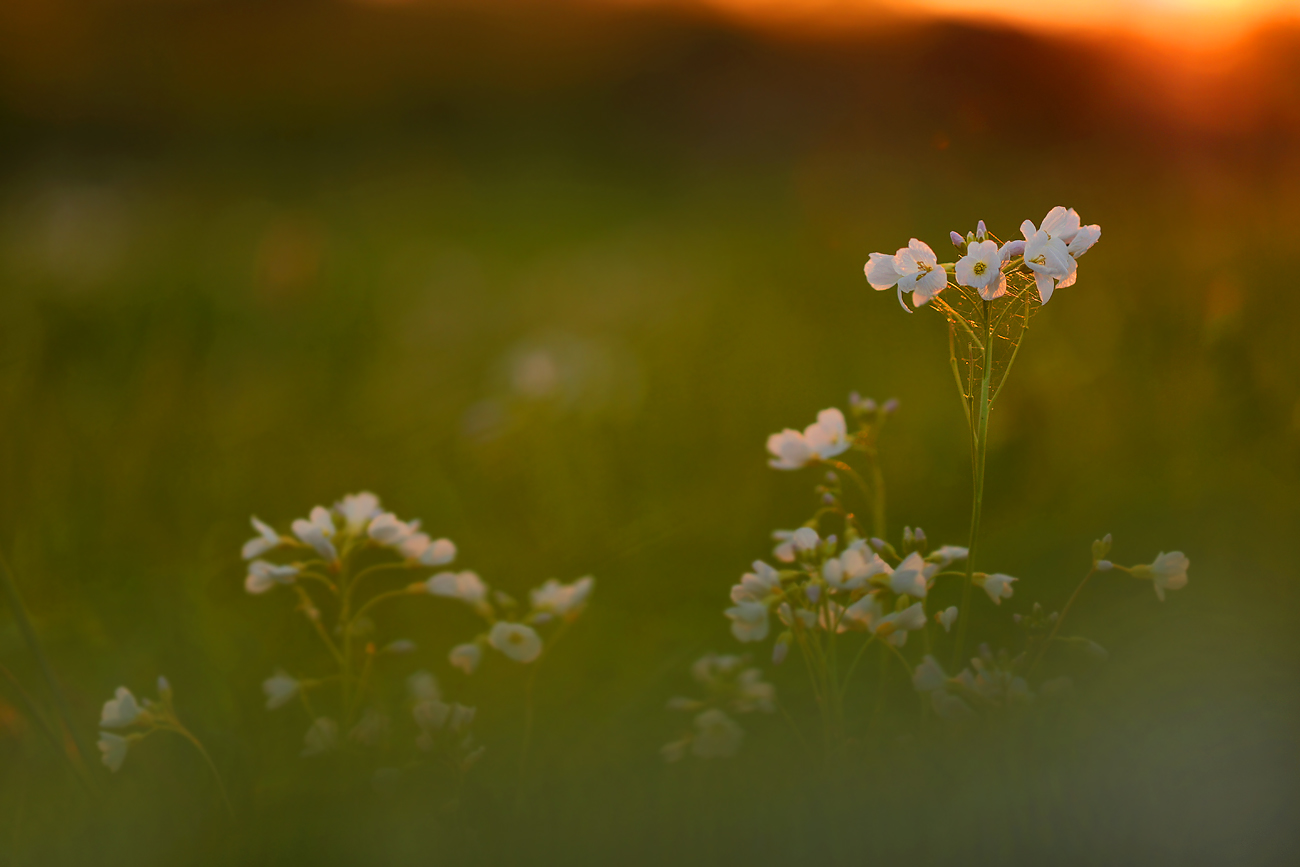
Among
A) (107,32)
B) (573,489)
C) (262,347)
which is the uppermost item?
(107,32)

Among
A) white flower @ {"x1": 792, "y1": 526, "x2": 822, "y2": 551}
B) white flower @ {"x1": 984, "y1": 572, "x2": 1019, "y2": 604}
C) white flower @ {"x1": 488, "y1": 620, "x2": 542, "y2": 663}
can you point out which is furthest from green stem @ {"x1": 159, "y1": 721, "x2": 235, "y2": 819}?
white flower @ {"x1": 984, "y1": 572, "x2": 1019, "y2": 604}

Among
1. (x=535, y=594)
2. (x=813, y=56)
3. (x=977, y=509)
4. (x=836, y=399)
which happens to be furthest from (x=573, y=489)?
(x=813, y=56)

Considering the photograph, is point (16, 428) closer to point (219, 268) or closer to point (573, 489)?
point (219, 268)

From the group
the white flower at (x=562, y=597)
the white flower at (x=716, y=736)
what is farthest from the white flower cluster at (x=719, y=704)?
the white flower at (x=562, y=597)

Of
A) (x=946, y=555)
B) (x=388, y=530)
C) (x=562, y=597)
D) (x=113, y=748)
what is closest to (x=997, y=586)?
(x=946, y=555)

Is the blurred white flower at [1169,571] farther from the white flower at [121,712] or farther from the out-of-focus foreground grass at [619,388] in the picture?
the white flower at [121,712]

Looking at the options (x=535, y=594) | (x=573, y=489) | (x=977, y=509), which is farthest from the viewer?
(x=573, y=489)

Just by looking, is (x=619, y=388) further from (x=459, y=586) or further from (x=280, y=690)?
(x=280, y=690)
